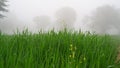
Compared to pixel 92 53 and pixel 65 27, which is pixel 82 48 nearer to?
pixel 92 53

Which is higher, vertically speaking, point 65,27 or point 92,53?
point 65,27

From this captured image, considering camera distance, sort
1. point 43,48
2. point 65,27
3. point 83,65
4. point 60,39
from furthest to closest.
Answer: point 65,27 → point 60,39 → point 43,48 → point 83,65

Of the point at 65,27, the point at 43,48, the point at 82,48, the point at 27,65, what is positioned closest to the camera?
the point at 27,65

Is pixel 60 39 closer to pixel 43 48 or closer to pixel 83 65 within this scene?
pixel 43 48

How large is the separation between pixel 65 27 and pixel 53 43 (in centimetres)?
133

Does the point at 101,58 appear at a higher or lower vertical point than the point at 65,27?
lower

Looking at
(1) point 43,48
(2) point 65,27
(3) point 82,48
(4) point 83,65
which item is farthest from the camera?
(2) point 65,27

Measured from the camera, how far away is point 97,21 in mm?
74750

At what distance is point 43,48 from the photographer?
154 inches

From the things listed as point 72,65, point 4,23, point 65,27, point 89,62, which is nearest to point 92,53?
point 89,62

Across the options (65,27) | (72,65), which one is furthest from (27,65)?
(65,27)

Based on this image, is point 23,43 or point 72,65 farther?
point 23,43

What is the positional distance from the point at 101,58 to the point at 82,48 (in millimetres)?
665

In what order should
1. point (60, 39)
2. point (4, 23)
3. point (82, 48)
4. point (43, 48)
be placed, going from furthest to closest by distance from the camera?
point (4, 23), point (60, 39), point (82, 48), point (43, 48)
